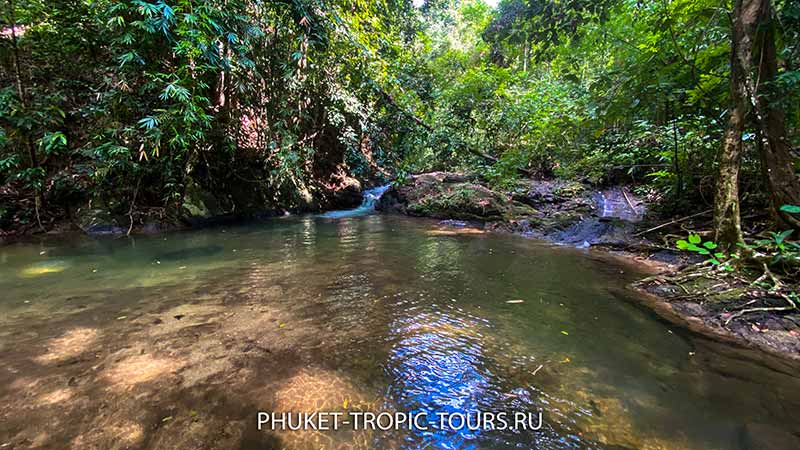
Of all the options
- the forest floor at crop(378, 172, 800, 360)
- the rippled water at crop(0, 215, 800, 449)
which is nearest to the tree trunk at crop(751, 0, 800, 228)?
the forest floor at crop(378, 172, 800, 360)

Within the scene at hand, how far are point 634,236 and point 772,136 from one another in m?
2.51

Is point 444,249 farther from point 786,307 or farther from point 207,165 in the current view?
point 207,165

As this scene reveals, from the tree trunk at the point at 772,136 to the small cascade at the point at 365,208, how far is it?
354 inches

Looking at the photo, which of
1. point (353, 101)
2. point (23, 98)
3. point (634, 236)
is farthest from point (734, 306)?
point (23, 98)

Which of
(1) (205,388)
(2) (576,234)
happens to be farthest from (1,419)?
(2) (576,234)

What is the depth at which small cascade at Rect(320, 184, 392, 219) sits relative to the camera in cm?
1100

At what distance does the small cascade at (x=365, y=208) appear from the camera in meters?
11.0

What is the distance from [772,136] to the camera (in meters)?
3.49

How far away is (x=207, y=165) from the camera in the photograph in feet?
27.7

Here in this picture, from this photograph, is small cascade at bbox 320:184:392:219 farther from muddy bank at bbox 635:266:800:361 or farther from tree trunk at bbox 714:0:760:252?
tree trunk at bbox 714:0:760:252

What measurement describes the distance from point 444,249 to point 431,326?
3.06 metres

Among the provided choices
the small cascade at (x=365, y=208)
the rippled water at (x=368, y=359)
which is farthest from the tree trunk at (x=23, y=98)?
the small cascade at (x=365, y=208)

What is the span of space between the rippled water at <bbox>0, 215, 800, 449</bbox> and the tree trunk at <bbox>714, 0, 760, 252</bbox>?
1.03m

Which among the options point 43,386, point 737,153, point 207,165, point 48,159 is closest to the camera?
point 43,386
